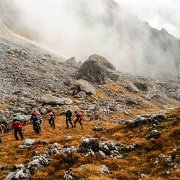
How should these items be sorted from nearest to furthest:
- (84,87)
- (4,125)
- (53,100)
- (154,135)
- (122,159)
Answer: (122,159)
(154,135)
(4,125)
(53,100)
(84,87)

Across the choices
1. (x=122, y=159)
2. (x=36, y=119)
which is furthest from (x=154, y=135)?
(x=36, y=119)

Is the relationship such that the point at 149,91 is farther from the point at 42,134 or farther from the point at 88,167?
the point at 88,167

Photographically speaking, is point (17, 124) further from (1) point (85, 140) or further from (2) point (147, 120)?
(2) point (147, 120)

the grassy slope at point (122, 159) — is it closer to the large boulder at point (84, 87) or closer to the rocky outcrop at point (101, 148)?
the rocky outcrop at point (101, 148)

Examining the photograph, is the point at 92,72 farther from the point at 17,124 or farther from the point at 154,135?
the point at 154,135

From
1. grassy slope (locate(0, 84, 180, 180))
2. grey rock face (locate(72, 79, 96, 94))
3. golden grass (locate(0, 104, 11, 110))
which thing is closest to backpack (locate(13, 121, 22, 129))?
grassy slope (locate(0, 84, 180, 180))

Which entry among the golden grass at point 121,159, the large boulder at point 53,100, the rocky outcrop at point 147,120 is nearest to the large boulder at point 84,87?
the large boulder at point 53,100

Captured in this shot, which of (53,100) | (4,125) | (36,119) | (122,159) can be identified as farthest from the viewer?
(53,100)

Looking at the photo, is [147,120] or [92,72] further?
[92,72]

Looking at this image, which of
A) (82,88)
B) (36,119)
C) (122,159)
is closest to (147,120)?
(122,159)

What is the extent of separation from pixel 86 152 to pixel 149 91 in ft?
338

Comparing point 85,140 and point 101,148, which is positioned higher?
point 85,140

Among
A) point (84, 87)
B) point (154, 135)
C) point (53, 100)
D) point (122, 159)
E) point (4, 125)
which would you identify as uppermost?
point (84, 87)

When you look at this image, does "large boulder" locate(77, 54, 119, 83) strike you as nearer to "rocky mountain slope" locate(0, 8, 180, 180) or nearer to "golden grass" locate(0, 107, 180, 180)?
"rocky mountain slope" locate(0, 8, 180, 180)
